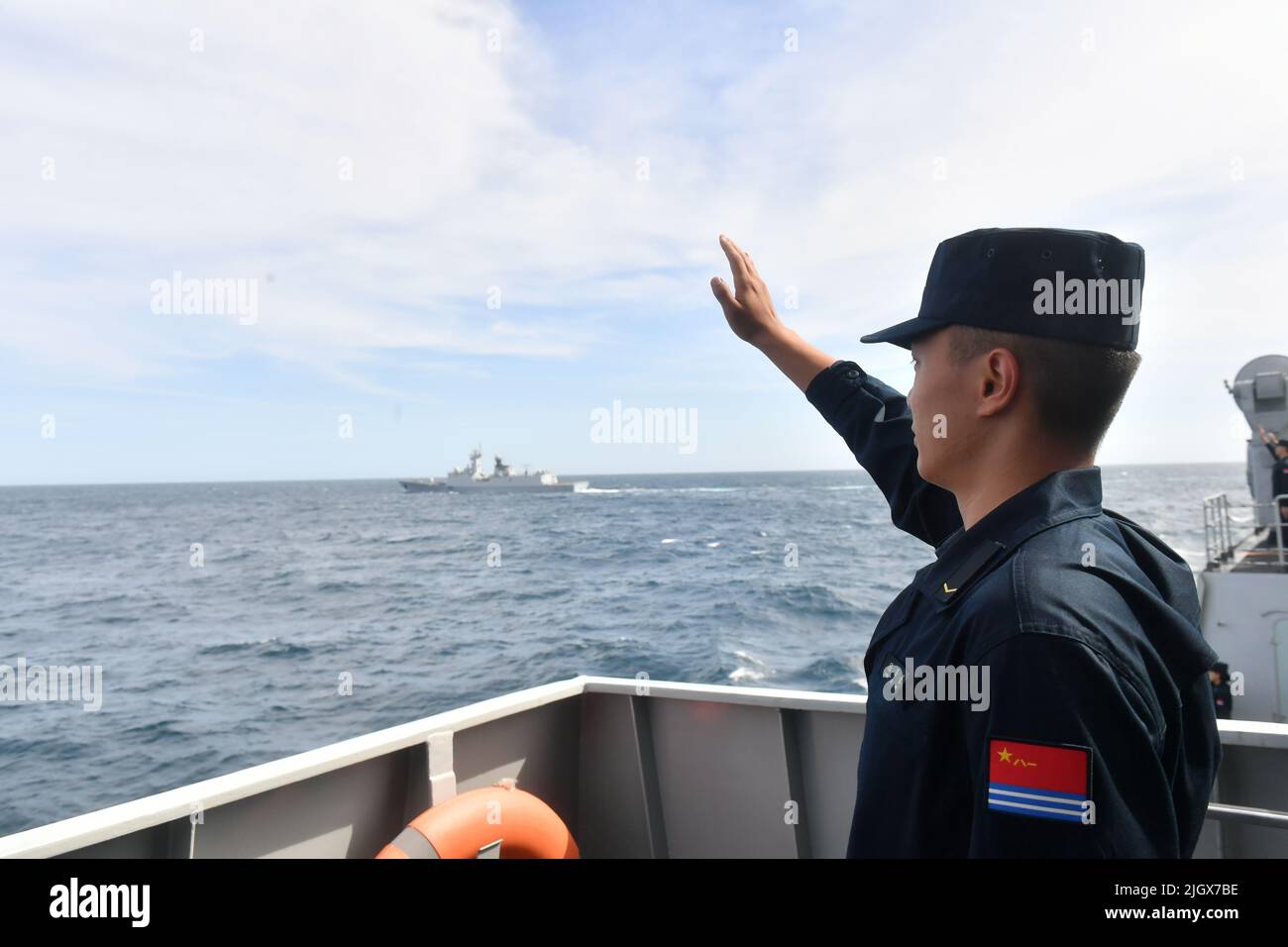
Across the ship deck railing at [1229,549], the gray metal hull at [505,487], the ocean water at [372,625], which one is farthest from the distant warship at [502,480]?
the ship deck railing at [1229,549]

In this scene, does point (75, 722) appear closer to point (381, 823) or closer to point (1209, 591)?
point (381, 823)

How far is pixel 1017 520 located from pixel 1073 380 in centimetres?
19

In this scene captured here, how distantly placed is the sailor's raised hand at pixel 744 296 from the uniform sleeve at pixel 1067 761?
1.06 m

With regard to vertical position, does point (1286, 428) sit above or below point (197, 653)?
above

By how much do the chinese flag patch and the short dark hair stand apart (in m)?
0.44

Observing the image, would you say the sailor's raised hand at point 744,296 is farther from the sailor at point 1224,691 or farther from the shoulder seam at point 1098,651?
the sailor at point 1224,691

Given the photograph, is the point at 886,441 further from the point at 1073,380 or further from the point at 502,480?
the point at 502,480

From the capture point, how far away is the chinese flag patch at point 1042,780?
80 cm

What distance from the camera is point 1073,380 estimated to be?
42.1 inches

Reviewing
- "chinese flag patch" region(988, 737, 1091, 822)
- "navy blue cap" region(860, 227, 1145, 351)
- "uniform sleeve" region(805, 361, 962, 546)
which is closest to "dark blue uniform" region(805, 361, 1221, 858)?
"chinese flag patch" region(988, 737, 1091, 822)

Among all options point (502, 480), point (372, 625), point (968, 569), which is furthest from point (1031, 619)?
point (502, 480)

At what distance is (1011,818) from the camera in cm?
83
